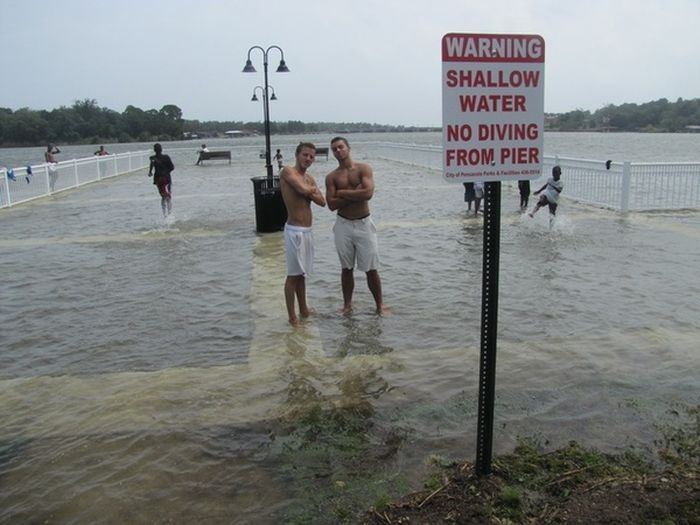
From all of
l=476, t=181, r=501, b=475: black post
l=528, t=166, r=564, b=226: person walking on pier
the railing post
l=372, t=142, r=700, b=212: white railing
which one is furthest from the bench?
l=476, t=181, r=501, b=475: black post

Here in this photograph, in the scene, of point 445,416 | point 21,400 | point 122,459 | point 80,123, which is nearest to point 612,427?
point 445,416

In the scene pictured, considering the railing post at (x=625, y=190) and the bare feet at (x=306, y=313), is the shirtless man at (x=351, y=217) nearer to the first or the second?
the bare feet at (x=306, y=313)

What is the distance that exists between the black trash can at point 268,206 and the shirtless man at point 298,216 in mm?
5377

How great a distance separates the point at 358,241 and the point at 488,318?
3567 millimetres

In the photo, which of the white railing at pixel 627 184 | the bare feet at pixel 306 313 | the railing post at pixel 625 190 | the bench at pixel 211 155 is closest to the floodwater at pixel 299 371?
the bare feet at pixel 306 313

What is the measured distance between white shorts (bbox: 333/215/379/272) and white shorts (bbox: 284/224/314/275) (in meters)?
0.33

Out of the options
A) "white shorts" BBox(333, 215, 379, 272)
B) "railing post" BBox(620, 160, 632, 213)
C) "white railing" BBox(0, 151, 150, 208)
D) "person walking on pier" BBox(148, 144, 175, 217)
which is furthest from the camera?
"white railing" BBox(0, 151, 150, 208)

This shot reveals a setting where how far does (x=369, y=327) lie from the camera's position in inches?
254

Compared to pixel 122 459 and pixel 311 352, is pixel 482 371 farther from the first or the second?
pixel 311 352

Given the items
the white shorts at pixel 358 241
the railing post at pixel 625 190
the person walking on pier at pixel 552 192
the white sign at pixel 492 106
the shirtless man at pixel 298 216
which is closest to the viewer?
the white sign at pixel 492 106

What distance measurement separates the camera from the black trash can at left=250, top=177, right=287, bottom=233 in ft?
39.1

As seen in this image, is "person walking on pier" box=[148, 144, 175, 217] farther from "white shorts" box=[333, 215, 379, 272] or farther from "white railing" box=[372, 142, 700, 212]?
"white railing" box=[372, 142, 700, 212]

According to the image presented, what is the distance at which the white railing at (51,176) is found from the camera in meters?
17.7

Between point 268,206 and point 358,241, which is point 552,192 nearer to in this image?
point 268,206
